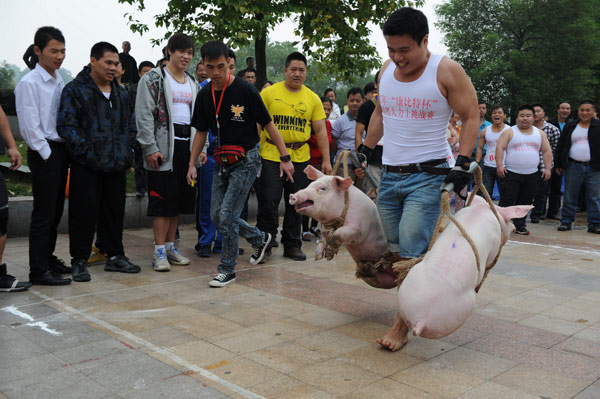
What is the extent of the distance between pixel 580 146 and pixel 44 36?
29.0ft

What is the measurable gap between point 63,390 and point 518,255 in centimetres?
609

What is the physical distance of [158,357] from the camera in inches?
140

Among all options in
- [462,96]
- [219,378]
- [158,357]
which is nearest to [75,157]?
[158,357]

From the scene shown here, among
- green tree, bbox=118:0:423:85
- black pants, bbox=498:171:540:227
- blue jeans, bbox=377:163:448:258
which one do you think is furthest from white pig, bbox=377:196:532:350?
green tree, bbox=118:0:423:85

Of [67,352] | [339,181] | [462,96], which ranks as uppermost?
[462,96]

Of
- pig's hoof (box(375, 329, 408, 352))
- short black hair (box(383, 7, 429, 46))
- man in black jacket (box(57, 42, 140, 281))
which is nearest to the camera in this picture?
short black hair (box(383, 7, 429, 46))

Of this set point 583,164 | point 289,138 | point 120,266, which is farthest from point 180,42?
point 583,164

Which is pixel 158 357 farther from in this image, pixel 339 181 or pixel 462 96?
pixel 462 96

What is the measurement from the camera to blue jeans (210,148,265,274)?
217 inches

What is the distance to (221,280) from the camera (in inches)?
213

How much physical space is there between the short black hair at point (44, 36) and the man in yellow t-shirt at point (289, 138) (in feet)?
7.75

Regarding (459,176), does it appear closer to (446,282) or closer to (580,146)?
(446,282)

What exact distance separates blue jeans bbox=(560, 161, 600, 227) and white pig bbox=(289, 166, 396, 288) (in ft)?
23.5

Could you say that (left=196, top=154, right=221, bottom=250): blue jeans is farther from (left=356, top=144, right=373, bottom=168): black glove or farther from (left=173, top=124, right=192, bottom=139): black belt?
(left=356, top=144, right=373, bottom=168): black glove
